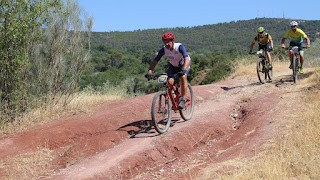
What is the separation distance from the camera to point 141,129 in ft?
29.7

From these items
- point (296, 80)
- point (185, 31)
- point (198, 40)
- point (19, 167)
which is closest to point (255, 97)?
point (296, 80)

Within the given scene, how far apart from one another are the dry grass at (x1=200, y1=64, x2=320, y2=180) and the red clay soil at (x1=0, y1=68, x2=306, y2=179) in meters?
0.34

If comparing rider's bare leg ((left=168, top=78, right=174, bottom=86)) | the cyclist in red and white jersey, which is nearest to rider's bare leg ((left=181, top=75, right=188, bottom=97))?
the cyclist in red and white jersey

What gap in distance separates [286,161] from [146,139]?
297cm

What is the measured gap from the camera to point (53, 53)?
1121cm

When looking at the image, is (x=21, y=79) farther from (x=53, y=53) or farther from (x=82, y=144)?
(x=82, y=144)

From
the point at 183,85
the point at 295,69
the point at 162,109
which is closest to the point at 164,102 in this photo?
the point at 162,109

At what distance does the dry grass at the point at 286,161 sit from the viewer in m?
5.42

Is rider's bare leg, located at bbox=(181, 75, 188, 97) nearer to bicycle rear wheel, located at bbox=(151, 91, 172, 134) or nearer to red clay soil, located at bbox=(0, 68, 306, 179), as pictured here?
bicycle rear wheel, located at bbox=(151, 91, 172, 134)

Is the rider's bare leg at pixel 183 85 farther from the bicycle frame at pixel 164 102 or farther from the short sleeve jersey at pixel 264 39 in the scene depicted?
the short sleeve jersey at pixel 264 39

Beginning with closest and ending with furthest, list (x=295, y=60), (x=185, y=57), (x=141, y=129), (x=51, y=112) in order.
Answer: (x=185, y=57)
(x=141, y=129)
(x=51, y=112)
(x=295, y=60)

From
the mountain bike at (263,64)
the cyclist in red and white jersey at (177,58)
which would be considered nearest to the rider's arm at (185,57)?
the cyclist in red and white jersey at (177,58)

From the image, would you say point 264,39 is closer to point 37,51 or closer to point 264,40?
point 264,40

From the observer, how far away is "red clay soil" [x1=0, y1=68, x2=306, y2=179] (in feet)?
23.1
